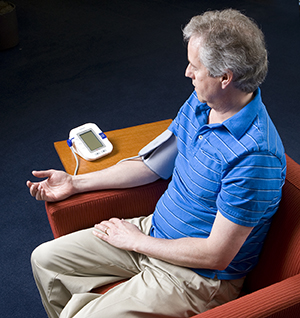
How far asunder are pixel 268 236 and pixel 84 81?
255 cm

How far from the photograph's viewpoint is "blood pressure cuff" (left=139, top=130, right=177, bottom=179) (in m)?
1.65

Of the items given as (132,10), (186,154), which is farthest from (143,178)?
(132,10)

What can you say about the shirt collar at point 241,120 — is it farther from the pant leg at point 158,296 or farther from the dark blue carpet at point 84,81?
the dark blue carpet at point 84,81

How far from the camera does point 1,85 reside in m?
3.50

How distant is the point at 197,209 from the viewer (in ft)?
4.69

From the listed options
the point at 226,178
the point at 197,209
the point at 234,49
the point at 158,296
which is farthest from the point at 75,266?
the point at 234,49

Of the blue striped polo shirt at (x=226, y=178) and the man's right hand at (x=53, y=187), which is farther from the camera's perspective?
the man's right hand at (x=53, y=187)

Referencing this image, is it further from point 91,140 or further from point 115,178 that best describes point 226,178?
point 91,140

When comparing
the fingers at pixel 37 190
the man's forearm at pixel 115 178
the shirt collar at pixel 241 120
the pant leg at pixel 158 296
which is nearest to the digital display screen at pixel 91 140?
the man's forearm at pixel 115 178

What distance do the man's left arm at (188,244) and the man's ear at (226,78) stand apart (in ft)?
1.30

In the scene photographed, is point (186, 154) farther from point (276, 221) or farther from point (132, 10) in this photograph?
point (132, 10)

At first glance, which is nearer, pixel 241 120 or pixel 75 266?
pixel 241 120

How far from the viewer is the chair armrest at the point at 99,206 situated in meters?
1.60

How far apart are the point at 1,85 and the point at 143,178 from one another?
232 centimetres
